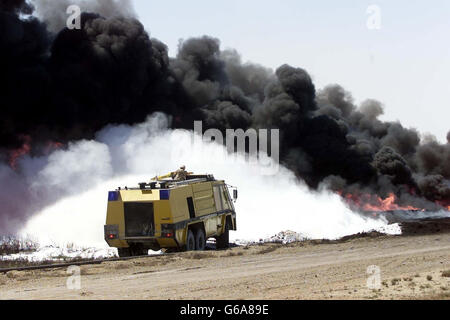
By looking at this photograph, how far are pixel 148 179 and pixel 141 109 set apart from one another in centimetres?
1164

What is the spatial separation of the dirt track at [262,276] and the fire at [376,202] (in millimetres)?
27810

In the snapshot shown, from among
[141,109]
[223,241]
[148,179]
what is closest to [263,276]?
Answer: [223,241]

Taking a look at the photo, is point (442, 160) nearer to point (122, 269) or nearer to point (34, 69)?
point (34, 69)

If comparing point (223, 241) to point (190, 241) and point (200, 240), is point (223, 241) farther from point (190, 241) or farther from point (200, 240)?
point (190, 241)

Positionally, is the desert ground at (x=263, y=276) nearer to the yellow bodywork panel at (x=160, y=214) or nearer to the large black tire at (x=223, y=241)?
the yellow bodywork panel at (x=160, y=214)

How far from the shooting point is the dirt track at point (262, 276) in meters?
17.9

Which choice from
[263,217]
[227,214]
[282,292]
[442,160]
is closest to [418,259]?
[282,292]

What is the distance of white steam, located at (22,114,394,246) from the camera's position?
41.0m

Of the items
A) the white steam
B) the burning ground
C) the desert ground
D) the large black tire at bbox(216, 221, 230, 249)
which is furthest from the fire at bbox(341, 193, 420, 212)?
the desert ground

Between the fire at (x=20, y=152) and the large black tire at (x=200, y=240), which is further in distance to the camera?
the fire at (x=20, y=152)

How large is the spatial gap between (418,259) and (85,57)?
1356 inches

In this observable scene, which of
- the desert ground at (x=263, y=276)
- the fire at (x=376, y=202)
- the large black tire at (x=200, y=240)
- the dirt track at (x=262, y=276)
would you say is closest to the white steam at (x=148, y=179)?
the fire at (x=376, y=202)

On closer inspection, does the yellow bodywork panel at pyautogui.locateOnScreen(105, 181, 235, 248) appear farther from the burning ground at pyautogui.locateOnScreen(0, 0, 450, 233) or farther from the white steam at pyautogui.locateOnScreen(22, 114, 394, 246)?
the burning ground at pyautogui.locateOnScreen(0, 0, 450, 233)

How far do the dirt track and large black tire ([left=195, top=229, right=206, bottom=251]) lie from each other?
149 centimetres
